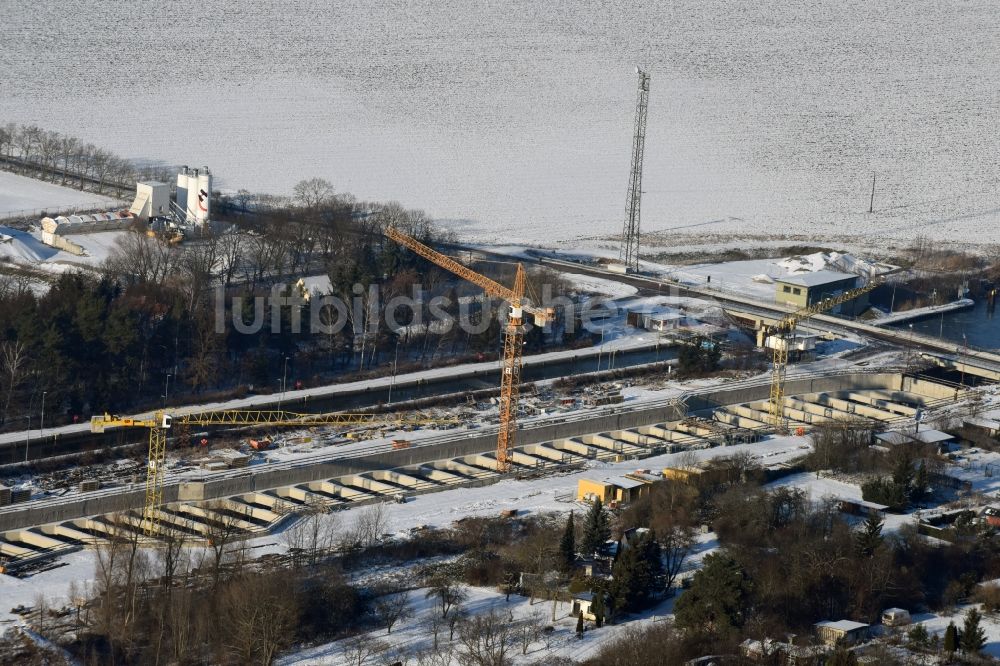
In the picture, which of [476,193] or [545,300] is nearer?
[545,300]

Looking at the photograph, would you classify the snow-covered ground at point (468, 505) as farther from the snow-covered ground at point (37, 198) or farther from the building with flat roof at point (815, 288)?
the snow-covered ground at point (37, 198)

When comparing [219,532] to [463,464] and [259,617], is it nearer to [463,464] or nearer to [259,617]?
[259,617]

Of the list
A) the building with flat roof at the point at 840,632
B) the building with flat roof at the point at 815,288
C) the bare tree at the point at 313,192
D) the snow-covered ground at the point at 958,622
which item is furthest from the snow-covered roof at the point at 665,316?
the building with flat roof at the point at 840,632

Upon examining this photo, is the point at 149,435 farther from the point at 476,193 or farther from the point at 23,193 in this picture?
the point at 476,193

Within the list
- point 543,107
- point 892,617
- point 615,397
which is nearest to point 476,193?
point 543,107

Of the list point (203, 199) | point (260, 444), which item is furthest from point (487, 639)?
point (203, 199)

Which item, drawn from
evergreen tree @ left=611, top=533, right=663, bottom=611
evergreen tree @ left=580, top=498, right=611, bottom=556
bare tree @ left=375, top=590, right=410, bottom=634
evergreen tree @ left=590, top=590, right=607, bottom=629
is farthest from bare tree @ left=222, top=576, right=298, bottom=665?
evergreen tree @ left=580, top=498, right=611, bottom=556

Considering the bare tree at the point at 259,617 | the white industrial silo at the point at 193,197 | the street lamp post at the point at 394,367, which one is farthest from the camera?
the white industrial silo at the point at 193,197
